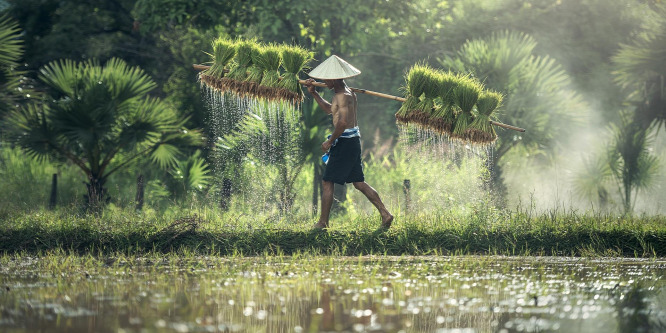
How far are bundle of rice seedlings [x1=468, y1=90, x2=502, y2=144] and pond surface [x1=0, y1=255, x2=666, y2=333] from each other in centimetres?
212

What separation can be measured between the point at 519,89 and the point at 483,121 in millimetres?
8173

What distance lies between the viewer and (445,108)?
37.2 ft

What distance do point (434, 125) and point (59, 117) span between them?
6.36 metres

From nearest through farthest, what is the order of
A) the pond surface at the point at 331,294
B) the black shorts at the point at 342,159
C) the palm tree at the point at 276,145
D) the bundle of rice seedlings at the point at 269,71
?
the pond surface at the point at 331,294, the black shorts at the point at 342,159, the bundle of rice seedlings at the point at 269,71, the palm tree at the point at 276,145

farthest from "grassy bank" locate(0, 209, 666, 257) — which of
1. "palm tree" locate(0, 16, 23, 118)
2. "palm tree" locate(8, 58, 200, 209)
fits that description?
"palm tree" locate(0, 16, 23, 118)

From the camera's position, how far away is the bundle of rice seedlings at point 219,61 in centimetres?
1140

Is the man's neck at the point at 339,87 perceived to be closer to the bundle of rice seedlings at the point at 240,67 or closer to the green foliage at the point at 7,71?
the bundle of rice seedlings at the point at 240,67

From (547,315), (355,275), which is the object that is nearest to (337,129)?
(355,275)

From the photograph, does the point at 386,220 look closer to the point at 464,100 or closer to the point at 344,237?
the point at 344,237

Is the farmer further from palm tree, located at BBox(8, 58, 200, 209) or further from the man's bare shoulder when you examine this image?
palm tree, located at BBox(8, 58, 200, 209)

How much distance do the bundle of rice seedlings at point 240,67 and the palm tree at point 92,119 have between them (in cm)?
351

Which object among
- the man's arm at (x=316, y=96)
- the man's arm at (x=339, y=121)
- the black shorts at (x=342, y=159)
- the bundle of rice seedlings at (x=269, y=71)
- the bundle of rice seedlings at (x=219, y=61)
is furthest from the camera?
the bundle of rice seedlings at (x=219, y=61)

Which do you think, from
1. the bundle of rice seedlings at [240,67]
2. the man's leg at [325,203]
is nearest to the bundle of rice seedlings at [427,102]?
the man's leg at [325,203]

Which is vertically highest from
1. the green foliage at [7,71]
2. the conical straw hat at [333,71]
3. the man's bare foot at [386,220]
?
the green foliage at [7,71]
